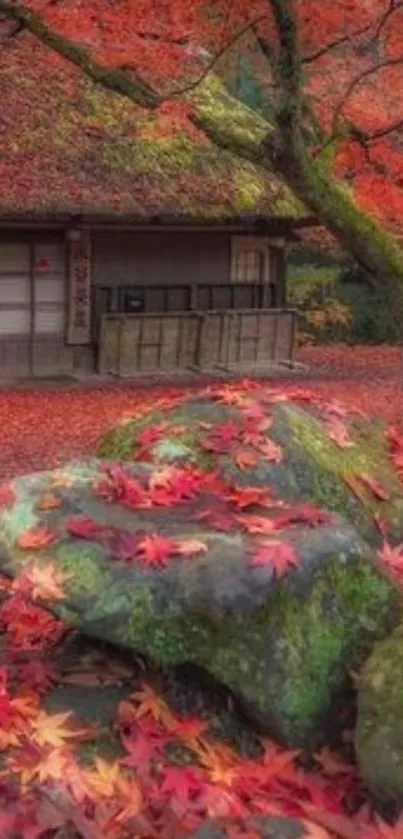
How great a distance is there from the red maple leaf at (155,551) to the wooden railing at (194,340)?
45.1 ft

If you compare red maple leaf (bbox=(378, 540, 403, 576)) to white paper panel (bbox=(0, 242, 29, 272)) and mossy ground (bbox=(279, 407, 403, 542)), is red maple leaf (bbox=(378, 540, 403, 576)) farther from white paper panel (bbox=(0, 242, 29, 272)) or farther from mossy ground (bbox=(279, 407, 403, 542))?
white paper panel (bbox=(0, 242, 29, 272))

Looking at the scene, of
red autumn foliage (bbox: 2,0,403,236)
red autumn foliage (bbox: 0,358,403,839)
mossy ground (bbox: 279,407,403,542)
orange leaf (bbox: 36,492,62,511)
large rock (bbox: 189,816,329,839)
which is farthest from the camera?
red autumn foliage (bbox: 2,0,403,236)

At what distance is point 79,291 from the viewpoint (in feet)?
64.4

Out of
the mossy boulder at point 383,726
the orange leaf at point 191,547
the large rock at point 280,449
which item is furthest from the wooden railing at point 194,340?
the mossy boulder at point 383,726

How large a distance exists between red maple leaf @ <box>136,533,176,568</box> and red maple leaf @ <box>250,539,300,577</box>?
1.33ft

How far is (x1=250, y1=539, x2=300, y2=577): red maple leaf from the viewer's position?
5430 mm

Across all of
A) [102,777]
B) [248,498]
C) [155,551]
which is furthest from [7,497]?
[102,777]

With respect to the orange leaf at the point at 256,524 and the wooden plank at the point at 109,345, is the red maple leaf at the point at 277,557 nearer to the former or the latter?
the orange leaf at the point at 256,524

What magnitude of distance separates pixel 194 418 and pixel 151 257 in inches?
524

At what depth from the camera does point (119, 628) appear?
18.0ft

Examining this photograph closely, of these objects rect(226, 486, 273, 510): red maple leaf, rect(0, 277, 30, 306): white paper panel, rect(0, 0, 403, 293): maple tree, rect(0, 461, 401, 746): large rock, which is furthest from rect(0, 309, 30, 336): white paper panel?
rect(0, 461, 401, 746): large rock

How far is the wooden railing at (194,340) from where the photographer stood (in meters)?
19.4

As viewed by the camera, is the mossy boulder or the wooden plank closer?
the mossy boulder

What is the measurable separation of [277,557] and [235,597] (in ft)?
0.85
